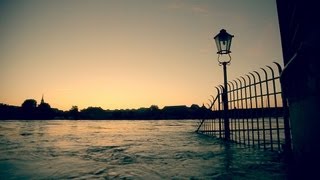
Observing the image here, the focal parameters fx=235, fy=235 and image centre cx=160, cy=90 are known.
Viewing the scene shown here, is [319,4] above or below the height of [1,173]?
above

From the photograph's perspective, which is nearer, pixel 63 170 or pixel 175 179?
pixel 175 179

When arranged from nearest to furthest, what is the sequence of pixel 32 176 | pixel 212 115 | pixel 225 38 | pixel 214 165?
pixel 32 176 < pixel 214 165 < pixel 225 38 < pixel 212 115

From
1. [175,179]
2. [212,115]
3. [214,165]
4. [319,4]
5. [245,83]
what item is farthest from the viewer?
[212,115]

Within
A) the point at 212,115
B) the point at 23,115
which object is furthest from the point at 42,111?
the point at 212,115

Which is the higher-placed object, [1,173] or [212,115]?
[212,115]

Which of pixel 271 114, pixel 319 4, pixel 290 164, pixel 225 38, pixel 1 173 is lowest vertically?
pixel 1 173

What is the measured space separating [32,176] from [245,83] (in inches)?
233

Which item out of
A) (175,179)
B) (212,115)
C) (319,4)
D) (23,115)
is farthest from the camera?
Result: (23,115)

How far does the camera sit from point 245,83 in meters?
7.09

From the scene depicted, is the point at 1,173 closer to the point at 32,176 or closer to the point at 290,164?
the point at 32,176

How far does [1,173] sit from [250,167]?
14.4 feet

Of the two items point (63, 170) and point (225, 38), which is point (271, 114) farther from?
point (63, 170)

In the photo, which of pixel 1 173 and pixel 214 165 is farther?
A: pixel 214 165

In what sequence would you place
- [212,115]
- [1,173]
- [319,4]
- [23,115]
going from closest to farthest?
[319,4] → [1,173] → [212,115] → [23,115]
